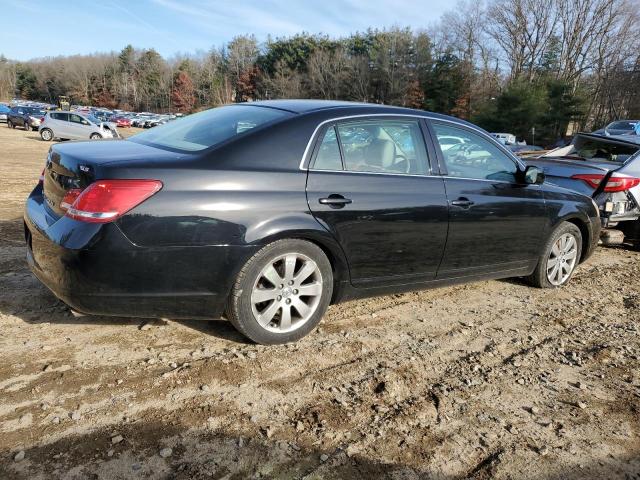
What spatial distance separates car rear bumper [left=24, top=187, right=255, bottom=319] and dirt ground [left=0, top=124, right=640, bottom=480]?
37cm

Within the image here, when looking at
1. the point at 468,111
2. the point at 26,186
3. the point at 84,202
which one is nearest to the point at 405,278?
the point at 84,202

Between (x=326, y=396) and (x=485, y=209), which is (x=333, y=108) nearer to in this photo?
(x=485, y=209)

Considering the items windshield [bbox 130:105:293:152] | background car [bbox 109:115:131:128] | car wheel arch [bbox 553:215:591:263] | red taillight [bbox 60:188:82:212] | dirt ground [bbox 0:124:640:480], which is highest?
background car [bbox 109:115:131:128]

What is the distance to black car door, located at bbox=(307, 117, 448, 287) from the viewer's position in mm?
3326

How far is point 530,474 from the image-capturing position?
2.28 m

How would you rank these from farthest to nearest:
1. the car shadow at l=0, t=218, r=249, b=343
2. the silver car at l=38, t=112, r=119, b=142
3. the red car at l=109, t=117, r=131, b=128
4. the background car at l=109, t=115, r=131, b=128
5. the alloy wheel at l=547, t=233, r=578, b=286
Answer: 1. the red car at l=109, t=117, r=131, b=128
2. the background car at l=109, t=115, r=131, b=128
3. the silver car at l=38, t=112, r=119, b=142
4. the alloy wheel at l=547, t=233, r=578, b=286
5. the car shadow at l=0, t=218, r=249, b=343

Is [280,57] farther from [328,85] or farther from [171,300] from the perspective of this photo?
[171,300]

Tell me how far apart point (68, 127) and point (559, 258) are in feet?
89.3

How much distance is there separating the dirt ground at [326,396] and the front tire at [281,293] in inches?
5.7

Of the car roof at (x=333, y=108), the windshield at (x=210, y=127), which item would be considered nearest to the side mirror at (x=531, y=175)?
the car roof at (x=333, y=108)

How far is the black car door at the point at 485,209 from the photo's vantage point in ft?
12.9

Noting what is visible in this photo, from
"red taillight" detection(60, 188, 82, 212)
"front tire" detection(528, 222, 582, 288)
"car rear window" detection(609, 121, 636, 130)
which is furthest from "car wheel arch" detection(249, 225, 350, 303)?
"car rear window" detection(609, 121, 636, 130)

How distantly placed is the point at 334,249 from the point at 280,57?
268ft

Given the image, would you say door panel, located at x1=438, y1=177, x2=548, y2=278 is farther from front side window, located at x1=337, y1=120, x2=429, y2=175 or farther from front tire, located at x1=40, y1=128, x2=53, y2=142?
front tire, located at x1=40, y1=128, x2=53, y2=142
